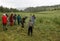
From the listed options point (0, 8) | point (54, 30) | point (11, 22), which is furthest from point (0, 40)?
point (0, 8)

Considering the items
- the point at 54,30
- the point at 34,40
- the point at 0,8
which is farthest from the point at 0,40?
the point at 0,8

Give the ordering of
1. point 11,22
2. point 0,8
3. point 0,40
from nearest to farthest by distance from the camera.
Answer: point 0,40, point 11,22, point 0,8

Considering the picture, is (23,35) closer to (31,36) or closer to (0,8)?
(31,36)

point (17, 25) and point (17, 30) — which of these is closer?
point (17, 30)

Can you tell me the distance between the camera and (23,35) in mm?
24484

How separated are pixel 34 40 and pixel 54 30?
7.42 metres

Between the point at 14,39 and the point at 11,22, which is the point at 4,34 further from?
the point at 11,22

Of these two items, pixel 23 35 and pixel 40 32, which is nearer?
pixel 23 35

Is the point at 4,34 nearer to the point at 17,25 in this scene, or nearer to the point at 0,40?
the point at 0,40

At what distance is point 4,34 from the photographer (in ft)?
76.2

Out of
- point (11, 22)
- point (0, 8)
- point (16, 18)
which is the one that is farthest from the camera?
point (0, 8)

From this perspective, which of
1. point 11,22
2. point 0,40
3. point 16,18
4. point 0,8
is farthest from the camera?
point 0,8

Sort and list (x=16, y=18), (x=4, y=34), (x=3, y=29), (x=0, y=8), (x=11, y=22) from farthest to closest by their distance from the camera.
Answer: (x=0, y=8), (x=16, y=18), (x=11, y=22), (x=3, y=29), (x=4, y=34)

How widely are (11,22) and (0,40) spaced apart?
549cm
